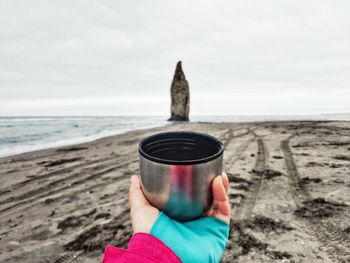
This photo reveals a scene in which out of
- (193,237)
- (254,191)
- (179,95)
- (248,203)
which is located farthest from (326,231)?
(179,95)

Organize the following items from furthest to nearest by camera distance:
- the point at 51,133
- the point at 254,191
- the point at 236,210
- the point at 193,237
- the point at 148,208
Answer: the point at 51,133, the point at 254,191, the point at 236,210, the point at 148,208, the point at 193,237

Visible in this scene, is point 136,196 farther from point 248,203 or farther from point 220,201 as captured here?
point 248,203

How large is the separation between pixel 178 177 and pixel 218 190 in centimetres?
25

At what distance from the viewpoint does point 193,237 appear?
1.12 m

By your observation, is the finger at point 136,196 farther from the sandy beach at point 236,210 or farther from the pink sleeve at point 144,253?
the sandy beach at point 236,210

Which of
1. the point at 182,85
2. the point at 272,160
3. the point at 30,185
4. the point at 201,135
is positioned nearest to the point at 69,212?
A: the point at 30,185

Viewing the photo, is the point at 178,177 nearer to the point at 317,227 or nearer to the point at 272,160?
the point at 317,227

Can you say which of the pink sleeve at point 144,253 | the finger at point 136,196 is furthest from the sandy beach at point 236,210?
the pink sleeve at point 144,253

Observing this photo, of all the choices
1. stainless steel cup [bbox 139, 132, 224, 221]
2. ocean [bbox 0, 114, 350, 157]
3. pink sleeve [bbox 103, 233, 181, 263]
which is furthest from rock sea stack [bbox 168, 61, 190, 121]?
pink sleeve [bbox 103, 233, 181, 263]

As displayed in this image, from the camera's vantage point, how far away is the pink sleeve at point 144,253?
94 cm

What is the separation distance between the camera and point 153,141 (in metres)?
1.40

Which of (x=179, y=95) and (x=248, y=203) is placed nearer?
(x=248, y=203)

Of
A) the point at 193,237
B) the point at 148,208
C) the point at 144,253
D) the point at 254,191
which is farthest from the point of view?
the point at 254,191

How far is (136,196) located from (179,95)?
143ft
